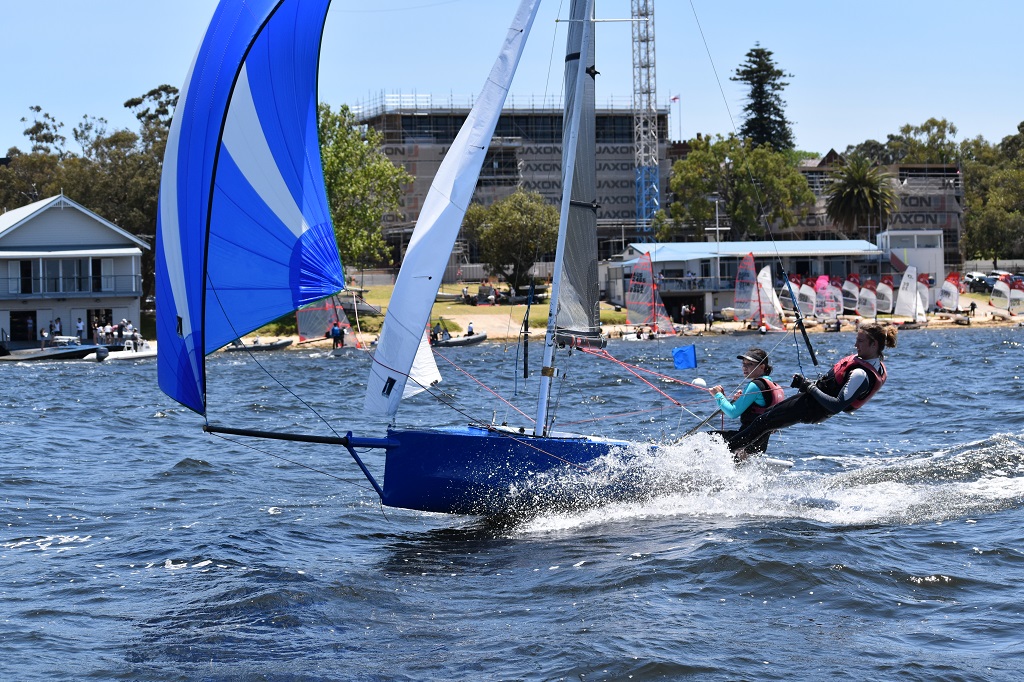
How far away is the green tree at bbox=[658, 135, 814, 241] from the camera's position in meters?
67.2

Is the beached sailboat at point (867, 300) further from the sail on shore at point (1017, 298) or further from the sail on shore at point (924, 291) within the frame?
the sail on shore at point (1017, 298)

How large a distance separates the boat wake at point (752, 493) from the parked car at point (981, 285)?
191 feet

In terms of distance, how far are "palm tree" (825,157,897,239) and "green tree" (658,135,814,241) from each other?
3512 mm

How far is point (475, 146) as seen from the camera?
397 inches

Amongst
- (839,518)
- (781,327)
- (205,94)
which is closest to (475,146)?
(205,94)

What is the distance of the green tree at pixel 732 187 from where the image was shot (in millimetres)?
67188

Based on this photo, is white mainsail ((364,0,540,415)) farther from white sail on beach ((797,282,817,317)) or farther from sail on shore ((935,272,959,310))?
sail on shore ((935,272,959,310))

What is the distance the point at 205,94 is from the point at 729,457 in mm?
6138

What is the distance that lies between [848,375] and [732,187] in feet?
192

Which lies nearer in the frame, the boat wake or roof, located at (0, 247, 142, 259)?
the boat wake

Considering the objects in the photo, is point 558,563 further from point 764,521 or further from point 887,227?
point 887,227

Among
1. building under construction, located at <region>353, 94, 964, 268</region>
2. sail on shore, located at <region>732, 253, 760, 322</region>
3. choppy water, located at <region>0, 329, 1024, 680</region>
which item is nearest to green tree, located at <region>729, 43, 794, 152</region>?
building under construction, located at <region>353, 94, 964, 268</region>

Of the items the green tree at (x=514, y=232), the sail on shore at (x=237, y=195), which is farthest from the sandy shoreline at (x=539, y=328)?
the sail on shore at (x=237, y=195)

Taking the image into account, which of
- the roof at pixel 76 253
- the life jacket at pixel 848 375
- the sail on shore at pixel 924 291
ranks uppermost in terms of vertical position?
the roof at pixel 76 253
